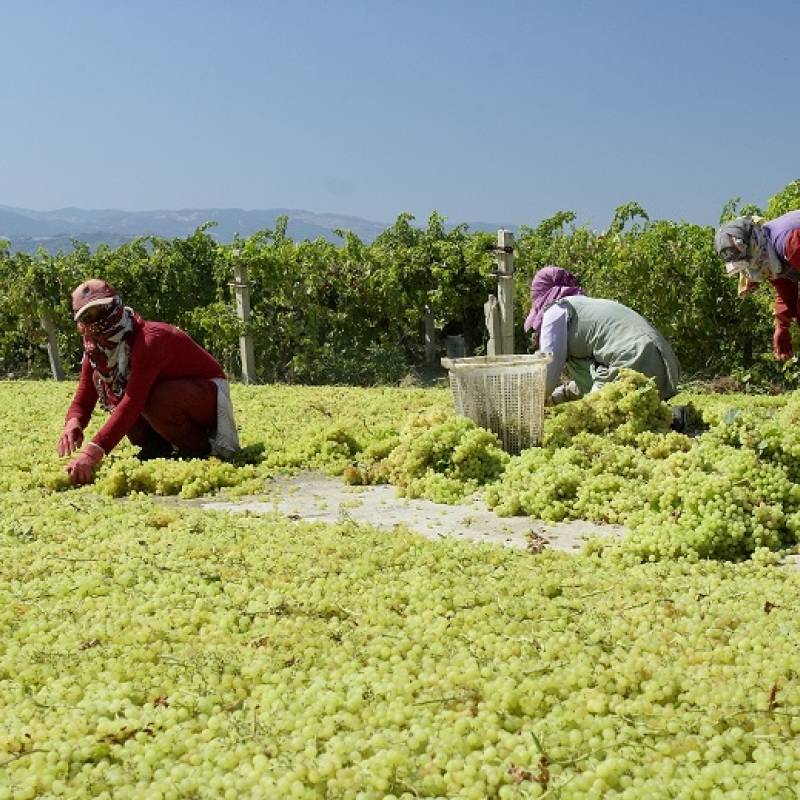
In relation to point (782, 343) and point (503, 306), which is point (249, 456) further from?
point (503, 306)

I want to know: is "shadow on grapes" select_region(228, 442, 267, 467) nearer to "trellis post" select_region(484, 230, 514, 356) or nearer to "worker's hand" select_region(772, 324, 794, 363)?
"worker's hand" select_region(772, 324, 794, 363)

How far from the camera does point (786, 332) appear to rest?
22.5 feet

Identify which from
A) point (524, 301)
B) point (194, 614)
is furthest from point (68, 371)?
point (194, 614)

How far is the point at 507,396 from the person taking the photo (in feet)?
20.0

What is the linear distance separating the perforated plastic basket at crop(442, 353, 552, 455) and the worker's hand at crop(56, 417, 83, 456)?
8.69ft

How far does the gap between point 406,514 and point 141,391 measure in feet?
6.99

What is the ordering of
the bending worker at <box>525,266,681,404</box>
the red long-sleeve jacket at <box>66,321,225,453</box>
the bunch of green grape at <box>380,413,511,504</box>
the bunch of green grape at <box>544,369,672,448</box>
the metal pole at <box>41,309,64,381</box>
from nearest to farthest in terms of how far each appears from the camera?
1. the bunch of green grape at <box>380,413,511,504</box>
2. the bunch of green grape at <box>544,369,672,448</box>
3. the red long-sleeve jacket at <box>66,321,225,453</box>
4. the bending worker at <box>525,266,681,404</box>
5. the metal pole at <box>41,309,64,381</box>

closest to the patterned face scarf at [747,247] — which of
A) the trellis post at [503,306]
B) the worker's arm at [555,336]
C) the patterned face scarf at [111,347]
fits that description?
the worker's arm at [555,336]

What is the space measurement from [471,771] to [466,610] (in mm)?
1025

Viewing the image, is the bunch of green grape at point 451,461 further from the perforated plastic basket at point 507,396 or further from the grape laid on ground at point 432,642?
the perforated plastic basket at point 507,396

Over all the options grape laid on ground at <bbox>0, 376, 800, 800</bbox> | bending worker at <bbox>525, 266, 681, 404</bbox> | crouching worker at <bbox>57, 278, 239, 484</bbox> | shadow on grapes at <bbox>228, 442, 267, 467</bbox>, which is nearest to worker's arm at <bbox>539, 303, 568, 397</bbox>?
bending worker at <bbox>525, 266, 681, 404</bbox>

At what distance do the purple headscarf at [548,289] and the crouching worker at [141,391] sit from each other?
2499 mm

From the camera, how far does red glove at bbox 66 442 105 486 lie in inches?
234

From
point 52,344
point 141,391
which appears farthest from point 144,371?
point 52,344
